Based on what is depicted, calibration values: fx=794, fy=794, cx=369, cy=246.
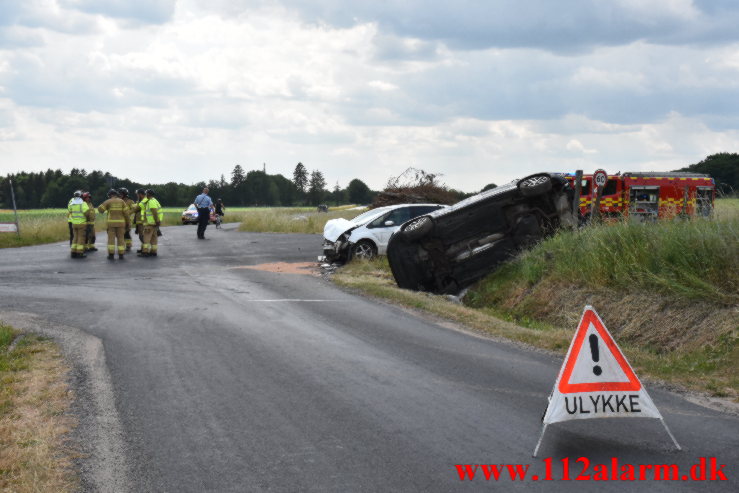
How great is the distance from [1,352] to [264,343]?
3114mm

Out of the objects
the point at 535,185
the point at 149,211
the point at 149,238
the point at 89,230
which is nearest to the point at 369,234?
the point at 535,185

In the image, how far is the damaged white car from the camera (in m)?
20.6

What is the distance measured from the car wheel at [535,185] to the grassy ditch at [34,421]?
30.8ft

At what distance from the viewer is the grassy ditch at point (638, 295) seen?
29.6 feet

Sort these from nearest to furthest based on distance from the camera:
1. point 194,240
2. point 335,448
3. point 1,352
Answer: point 335,448 → point 1,352 → point 194,240

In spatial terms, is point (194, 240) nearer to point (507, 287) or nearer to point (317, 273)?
point (317, 273)

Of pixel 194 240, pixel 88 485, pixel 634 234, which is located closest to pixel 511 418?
pixel 88 485

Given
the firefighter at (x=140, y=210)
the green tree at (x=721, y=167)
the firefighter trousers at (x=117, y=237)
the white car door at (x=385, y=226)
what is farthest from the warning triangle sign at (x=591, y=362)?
the green tree at (x=721, y=167)

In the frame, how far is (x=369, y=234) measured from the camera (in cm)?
2061

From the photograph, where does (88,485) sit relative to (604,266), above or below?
below

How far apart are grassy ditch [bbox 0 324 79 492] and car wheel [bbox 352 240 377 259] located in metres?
11.4

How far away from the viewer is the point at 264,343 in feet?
32.2

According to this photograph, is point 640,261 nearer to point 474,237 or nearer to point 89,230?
point 474,237

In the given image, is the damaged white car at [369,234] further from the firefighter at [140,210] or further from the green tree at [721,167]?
the green tree at [721,167]
